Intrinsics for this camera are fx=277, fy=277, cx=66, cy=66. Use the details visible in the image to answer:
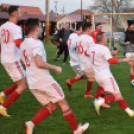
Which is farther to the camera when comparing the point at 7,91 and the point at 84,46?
the point at 84,46

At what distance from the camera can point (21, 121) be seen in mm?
5004

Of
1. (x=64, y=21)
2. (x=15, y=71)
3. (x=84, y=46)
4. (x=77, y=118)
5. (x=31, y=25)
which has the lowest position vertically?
(x=77, y=118)

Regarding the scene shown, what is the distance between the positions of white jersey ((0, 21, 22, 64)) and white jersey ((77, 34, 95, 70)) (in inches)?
69.4

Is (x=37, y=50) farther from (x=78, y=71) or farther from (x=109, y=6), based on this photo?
(x=109, y=6)

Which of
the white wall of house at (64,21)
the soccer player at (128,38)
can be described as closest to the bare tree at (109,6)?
the white wall of house at (64,21)

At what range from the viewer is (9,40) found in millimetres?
4980

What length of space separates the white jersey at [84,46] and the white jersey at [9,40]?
176 centimetres

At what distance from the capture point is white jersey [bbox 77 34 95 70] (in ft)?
20.4

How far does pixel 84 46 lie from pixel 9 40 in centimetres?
193

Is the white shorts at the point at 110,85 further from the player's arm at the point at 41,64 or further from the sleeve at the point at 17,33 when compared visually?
the sleeve at the point at 17,33

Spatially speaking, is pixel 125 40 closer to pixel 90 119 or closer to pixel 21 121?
pixel 90 119

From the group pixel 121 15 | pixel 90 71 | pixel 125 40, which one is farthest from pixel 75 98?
pixel 121 15

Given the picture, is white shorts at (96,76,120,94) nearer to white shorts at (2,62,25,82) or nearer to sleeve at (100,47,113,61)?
sleeve at (100,47,113,61)

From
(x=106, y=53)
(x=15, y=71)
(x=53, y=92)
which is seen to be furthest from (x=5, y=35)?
(x=106, y=53)
